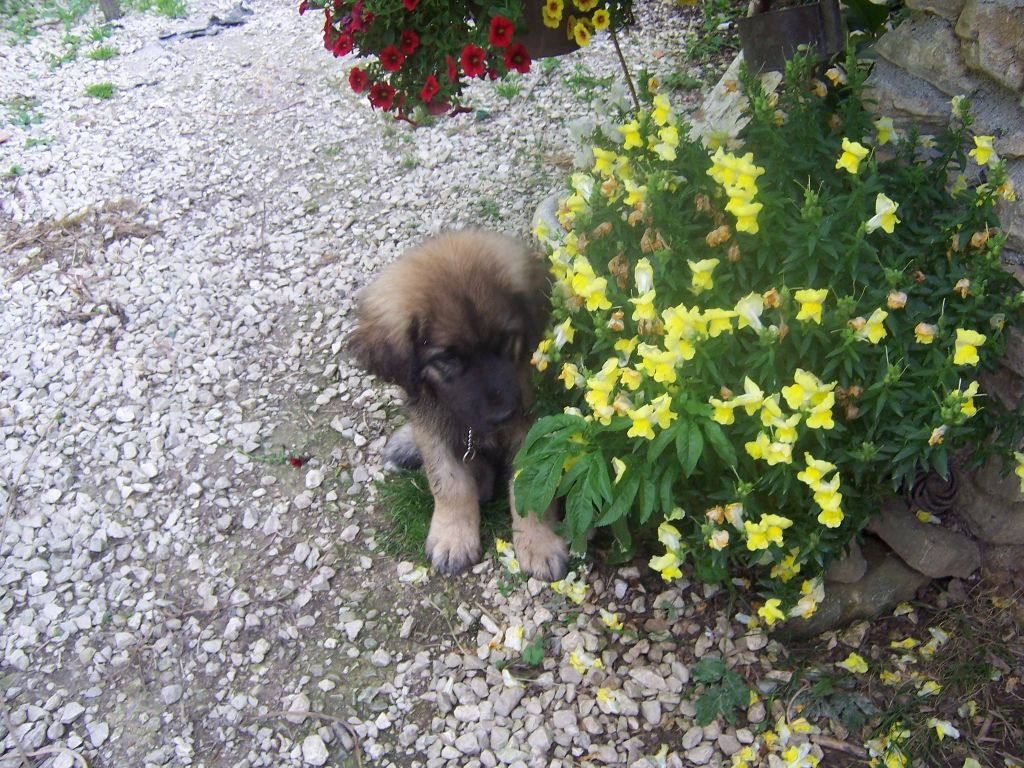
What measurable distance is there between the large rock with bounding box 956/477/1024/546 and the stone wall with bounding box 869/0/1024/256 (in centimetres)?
71

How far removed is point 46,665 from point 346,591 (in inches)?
40.3

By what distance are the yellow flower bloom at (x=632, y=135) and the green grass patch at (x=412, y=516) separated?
4.68ft

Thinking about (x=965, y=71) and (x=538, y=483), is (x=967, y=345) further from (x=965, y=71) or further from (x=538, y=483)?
(x=538, y=483)

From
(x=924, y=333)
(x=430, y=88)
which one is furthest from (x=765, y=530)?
(x=430, y=88)

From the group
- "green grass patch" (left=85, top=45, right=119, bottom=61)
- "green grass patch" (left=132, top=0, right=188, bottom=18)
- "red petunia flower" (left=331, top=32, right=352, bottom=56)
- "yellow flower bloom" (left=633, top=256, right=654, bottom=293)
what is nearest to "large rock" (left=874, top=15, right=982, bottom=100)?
"yellow flower bloom" (left=633, top=256, right=654, bottom=293)

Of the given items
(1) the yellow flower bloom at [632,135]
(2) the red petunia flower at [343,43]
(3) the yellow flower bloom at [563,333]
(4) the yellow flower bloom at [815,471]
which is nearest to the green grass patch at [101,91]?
(2) the red petunia flower at [343,43]

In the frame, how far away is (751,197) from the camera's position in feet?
7.11

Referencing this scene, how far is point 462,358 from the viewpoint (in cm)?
266

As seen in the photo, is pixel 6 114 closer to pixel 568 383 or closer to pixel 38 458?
pixel 38 458

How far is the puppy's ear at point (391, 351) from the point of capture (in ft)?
8.85

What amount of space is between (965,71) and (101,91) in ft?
19.4

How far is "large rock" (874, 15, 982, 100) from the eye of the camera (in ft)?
8.32

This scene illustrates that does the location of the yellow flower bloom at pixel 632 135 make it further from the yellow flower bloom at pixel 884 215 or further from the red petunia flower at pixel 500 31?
the yellow flower bloom at pixel 884 215

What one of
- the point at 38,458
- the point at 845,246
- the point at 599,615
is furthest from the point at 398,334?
the point at 38,458
